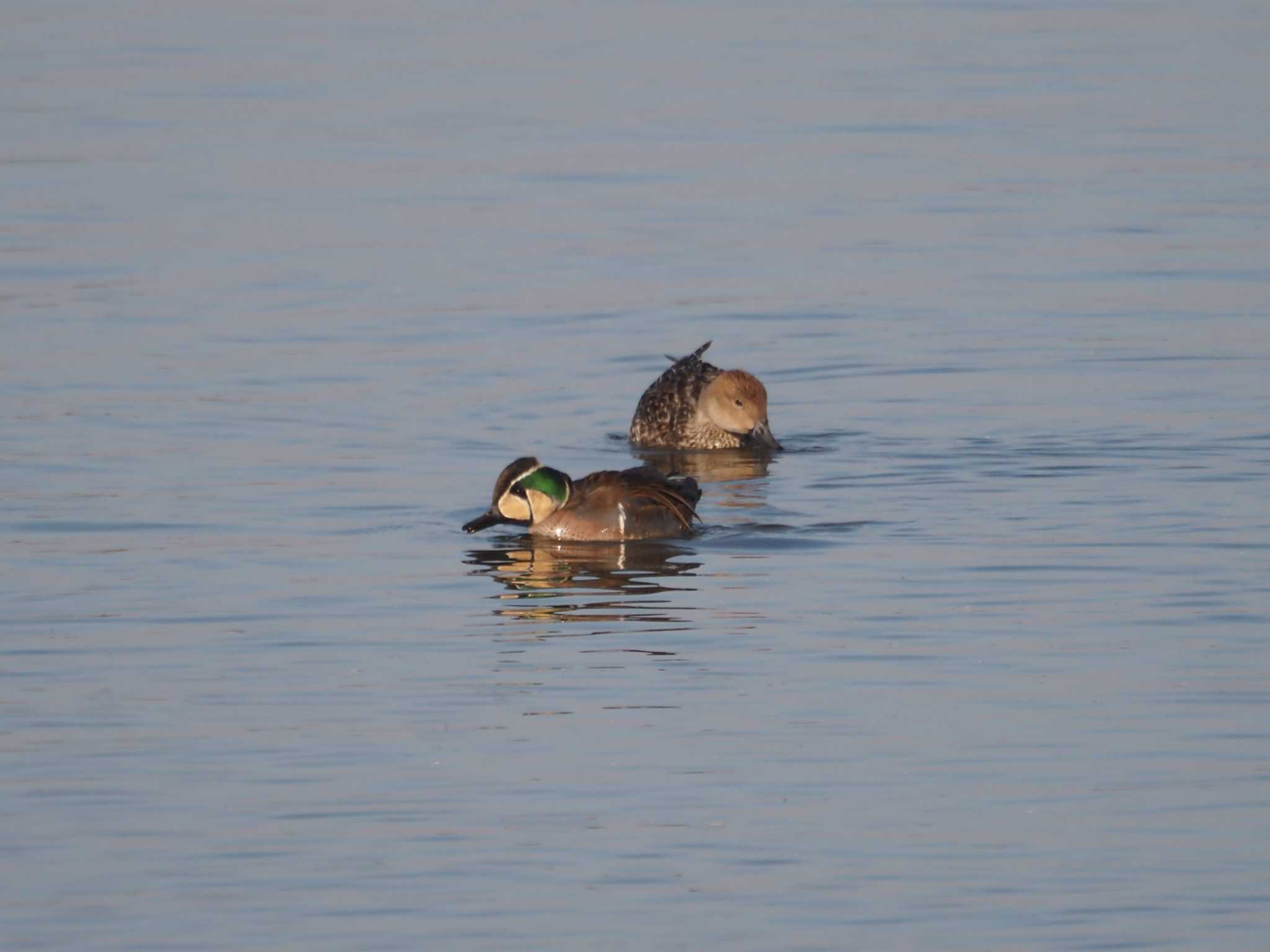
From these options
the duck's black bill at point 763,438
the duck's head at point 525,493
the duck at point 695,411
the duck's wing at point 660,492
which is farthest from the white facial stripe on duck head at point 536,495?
the duck at point 695,411

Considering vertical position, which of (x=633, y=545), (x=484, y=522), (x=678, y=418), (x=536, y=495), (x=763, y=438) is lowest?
(x=633, y=545)

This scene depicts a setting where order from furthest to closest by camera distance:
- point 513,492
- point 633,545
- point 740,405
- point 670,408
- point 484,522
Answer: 1. point 670,408
2. point 740,405
3. point 633,545
4. point 513,492
5. point 484,522

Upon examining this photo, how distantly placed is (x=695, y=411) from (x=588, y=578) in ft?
15.2

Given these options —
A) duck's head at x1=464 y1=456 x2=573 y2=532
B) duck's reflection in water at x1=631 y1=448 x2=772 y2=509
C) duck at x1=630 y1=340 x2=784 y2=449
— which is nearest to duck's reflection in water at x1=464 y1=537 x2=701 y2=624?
duck's head at x1=464 y1=456 x2=573 y2=532

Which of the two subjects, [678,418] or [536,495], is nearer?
[536,495]

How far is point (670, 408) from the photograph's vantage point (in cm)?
1780

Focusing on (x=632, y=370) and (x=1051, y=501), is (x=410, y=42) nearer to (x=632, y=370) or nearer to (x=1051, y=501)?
(x=632, y=370)

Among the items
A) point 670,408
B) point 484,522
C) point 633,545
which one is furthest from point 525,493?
point 670,408

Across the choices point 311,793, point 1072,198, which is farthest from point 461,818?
point 1072,198

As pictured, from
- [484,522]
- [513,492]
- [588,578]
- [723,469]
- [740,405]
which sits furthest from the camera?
[740,405]

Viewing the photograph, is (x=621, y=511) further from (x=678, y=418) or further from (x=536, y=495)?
(x=678, y=418)

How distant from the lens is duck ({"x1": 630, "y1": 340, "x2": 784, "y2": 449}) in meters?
17.4

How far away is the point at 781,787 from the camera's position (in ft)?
30.8

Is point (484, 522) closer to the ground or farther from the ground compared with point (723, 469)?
closer to the ground
